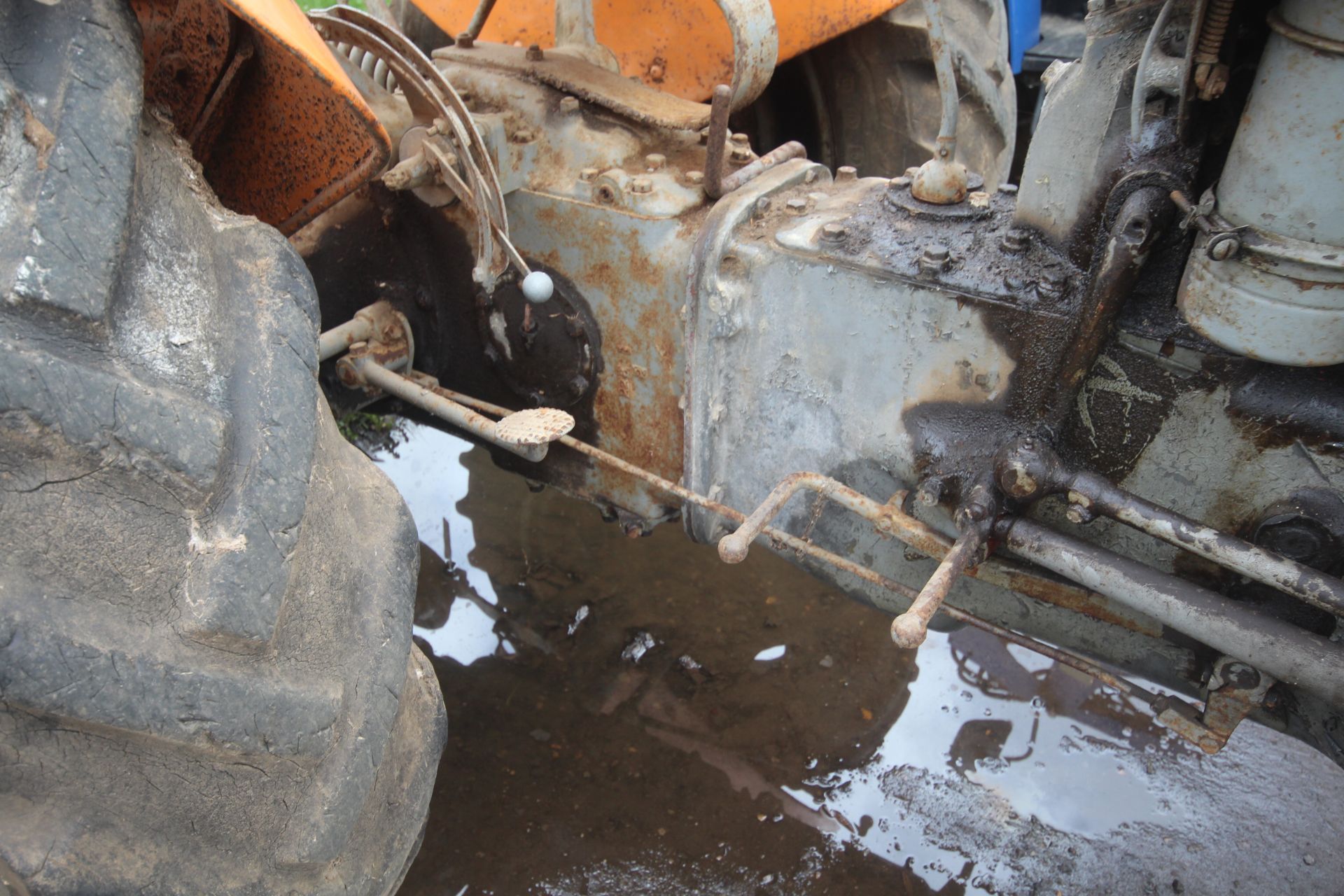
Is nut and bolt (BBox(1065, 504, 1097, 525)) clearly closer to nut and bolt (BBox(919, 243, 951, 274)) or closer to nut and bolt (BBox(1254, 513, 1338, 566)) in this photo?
nut and bolt (BBox(1254, 513, 1338, 566))

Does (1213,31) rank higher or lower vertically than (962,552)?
higher

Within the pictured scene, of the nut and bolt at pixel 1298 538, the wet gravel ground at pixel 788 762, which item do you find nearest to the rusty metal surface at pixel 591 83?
the nut and bolt at pixel 1298 538

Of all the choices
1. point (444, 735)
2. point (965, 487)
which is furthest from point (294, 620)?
point (965, 487)

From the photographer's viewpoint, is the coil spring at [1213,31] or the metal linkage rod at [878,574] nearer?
the coil spring at [1213,31]

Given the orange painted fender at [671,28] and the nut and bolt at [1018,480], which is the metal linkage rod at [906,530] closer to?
the nut and bolt at [1018,480]

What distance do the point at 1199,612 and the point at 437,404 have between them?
3.74ft

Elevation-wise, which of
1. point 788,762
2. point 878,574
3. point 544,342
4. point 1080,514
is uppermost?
point 1080,514

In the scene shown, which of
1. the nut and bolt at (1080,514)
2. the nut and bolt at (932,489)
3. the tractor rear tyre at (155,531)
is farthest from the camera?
A: the nut and bolt at (932,489)

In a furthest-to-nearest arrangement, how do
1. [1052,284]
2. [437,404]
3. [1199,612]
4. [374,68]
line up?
[374,68], [437,404], [1052,284], [1199,612]

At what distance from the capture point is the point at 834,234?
134 centimetres

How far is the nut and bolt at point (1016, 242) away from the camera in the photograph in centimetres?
128

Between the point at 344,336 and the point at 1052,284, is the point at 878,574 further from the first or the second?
the point at 344,336

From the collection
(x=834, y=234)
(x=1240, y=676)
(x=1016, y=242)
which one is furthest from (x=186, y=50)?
(x=1240, y=676)

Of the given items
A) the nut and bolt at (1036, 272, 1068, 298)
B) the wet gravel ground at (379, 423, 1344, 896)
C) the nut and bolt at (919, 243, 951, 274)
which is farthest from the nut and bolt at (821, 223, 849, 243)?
the wet gravel ground at (379, 423, 1344, 896)
